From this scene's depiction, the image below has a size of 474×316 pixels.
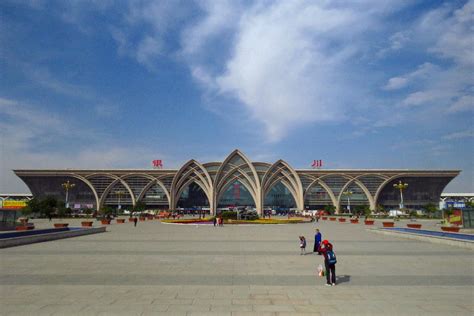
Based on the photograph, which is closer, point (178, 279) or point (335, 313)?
point (335, 313)

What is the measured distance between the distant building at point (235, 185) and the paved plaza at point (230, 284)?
87778 millimetres

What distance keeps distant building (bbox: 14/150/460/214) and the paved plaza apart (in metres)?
87.8

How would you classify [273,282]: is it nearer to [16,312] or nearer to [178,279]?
[178,279]

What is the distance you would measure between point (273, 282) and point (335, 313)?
305 centimetres

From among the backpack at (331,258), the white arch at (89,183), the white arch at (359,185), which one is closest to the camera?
the backpack at (331,258)

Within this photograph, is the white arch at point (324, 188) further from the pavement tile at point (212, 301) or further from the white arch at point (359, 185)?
the pavement tile at point (212, 301)

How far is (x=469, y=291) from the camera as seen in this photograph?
895cm

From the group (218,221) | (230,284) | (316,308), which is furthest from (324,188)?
(316,308)

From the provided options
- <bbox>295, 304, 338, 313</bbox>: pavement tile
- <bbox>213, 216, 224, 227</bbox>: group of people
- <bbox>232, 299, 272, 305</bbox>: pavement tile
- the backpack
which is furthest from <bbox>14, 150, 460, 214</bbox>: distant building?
<bbox>295, 304, 338, 313</bbox>: pavement tile

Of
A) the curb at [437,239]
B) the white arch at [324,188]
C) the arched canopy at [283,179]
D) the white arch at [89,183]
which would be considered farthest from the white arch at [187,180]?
the curb at [437,239]

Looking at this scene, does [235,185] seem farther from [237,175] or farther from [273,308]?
[273,308]

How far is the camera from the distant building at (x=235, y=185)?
10175 centimetres

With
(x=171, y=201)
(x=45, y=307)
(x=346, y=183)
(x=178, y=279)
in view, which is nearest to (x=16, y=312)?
(x=45, y=307)

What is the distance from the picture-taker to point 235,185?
351 feet
